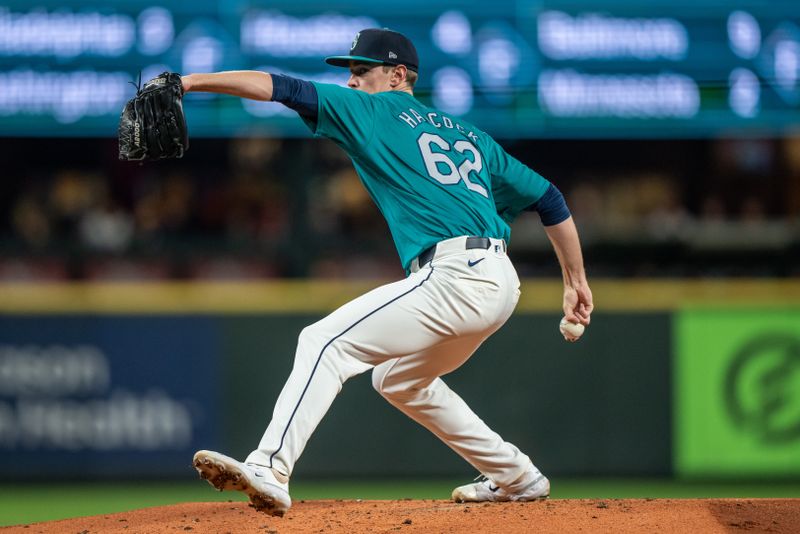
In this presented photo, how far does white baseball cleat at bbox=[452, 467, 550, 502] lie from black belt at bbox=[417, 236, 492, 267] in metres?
1.04

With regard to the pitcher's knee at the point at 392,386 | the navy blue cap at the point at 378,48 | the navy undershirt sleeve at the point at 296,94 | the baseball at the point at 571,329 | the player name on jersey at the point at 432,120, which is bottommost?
the pitcher's knee at the point at 392,386

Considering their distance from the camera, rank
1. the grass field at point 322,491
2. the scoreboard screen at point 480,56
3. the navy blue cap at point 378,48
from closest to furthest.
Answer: the navy blue cap at point 378,48
the grass field at point 322,491
the scoreboard screen at point 480,56

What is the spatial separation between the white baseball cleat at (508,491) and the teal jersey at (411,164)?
1.05 m

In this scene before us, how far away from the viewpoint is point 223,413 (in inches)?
267

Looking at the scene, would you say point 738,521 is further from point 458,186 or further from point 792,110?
point 792,110

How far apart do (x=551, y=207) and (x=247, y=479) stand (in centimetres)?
156

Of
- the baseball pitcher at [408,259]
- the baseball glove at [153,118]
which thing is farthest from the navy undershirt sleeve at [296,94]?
the baseball glove at [153,118]

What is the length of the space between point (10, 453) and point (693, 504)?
4.07m

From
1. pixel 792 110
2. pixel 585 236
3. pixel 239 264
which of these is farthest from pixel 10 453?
pixel 792 110

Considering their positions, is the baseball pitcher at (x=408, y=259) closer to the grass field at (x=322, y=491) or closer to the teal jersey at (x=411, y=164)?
the teal jersey at (x=411, y=164)

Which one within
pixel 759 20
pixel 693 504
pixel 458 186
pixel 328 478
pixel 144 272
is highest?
pixel 759 20

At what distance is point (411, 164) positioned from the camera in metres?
3.93

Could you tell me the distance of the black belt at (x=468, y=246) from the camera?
3.95m

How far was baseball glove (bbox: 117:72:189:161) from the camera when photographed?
3.63m
